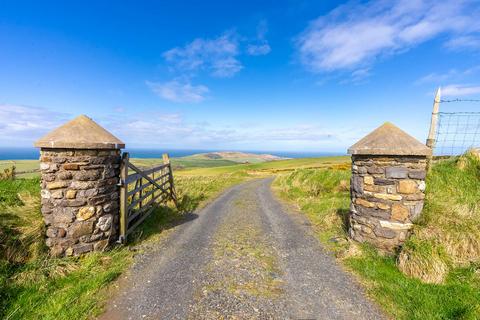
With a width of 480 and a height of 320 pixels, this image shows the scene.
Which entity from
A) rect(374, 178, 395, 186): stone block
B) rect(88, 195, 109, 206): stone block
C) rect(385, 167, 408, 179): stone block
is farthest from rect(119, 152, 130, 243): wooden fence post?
rect(385, 167, 408, 179): stone block

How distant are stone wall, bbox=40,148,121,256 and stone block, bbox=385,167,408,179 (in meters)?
7.62

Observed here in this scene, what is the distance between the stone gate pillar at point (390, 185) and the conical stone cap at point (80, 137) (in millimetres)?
6921

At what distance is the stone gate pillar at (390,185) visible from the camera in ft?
20.3

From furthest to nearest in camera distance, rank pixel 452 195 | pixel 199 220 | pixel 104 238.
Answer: pixel 199 220, pixel 452 195, pixel 104 238

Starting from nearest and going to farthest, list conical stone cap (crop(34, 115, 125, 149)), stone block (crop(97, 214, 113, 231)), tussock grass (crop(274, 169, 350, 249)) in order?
conical stone cap (crop(34, 115, 125, 149)) < stone block (crop(97, 214, 113, 231)) < tussock grass (crop(274, 169, 350, 249))

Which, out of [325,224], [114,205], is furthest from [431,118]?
[114,205]

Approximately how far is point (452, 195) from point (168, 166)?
1194 cm

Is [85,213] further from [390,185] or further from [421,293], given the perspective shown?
[390,185]

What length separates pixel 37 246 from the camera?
5.51m

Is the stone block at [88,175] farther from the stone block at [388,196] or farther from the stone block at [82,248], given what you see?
the stone block at [388,196]

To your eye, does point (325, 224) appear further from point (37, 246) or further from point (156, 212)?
point (37, 246)

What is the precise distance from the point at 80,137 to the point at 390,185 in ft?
26.7

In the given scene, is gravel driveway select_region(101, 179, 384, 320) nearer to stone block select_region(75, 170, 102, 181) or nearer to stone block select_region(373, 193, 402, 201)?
stone block select_region(373, 193, 402, 201)

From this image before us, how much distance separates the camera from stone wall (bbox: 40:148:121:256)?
5891mm
